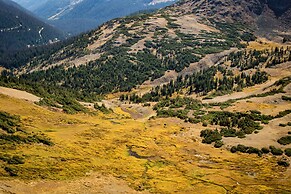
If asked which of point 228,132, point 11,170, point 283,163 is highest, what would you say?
point 11,170

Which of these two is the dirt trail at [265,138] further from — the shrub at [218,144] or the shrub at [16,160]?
the shrub at [16,160]

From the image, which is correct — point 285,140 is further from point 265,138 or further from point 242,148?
point 242,148

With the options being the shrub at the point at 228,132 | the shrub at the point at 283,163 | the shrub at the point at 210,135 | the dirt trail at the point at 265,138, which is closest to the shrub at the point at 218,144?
the dirt trail at the point at 265,138

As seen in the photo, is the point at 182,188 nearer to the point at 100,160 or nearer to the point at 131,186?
the point at 131,186

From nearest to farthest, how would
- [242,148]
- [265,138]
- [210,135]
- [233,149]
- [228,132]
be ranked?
[242,148] < [233,149] < [265,138] < [210,135] < [228,132]

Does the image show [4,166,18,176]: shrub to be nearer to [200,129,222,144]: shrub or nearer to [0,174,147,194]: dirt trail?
[0,174,147,194]: dirt trail

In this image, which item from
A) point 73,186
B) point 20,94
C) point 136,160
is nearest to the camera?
point 73,186

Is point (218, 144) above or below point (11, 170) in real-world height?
below

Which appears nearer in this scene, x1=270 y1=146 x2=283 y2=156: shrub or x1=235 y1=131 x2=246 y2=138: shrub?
x1=270 y1=146 x2=283 y2=156: shrub

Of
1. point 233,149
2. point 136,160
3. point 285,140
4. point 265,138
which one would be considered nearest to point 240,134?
point 265,138

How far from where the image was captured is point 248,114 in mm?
109875

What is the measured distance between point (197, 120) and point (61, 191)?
225 ft

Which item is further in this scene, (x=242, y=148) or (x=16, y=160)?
(x=242, y=148)

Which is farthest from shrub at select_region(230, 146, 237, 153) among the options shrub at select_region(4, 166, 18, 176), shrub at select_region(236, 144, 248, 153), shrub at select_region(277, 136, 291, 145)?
shrub at select_region(4, 166, 18, 176)
